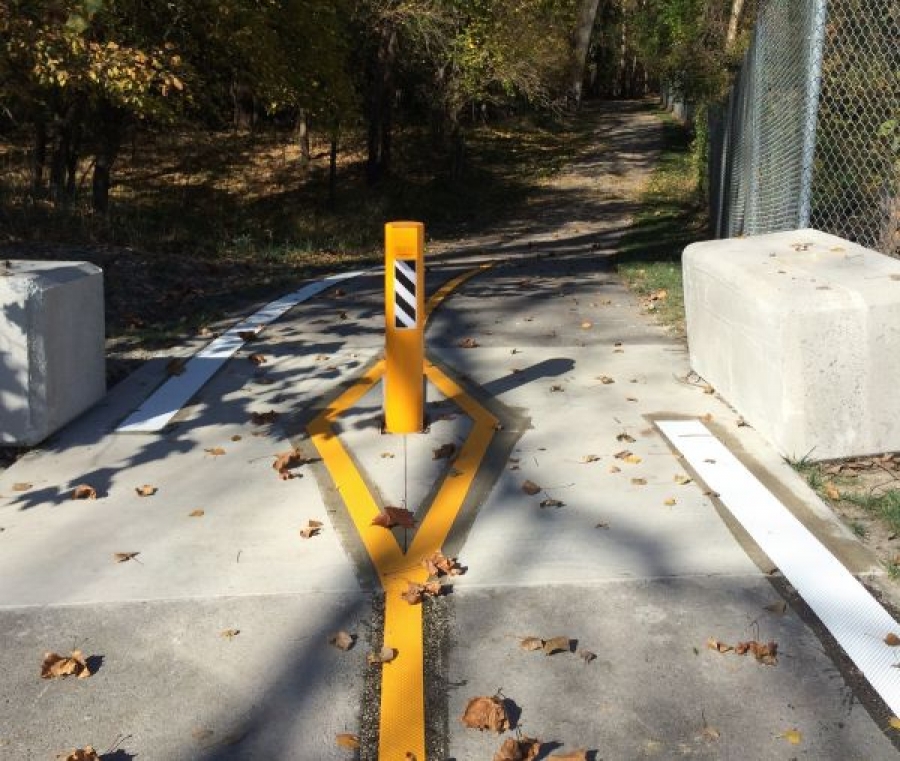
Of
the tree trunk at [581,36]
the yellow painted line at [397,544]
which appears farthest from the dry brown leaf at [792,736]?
the tree trunk at [581,36]

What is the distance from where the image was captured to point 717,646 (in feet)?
13.9

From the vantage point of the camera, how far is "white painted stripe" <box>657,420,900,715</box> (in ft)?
13.6

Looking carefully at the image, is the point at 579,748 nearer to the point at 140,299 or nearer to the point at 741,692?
the point at 741,692

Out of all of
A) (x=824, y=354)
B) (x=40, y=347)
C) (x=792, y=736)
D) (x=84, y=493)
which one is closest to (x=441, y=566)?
(x=792, y=736)

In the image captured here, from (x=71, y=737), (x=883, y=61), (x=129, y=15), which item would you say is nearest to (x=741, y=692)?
(x=71, y=737)

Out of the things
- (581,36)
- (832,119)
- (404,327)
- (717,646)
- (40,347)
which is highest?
(581,36)

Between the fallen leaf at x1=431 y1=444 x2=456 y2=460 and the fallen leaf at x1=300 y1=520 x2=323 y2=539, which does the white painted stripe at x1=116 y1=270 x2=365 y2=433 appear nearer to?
the fallen leaf at x1=431 y1=444 x2=456 y2=460

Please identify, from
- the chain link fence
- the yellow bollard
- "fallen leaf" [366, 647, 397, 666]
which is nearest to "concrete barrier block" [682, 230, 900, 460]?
the chain link fence

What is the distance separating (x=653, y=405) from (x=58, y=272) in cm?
403

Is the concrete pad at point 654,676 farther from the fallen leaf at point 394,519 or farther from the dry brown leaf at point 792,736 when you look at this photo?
the fallen leaf at point 394,519

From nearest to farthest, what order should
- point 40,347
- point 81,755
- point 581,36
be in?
point 81,755, point 40,347, point 581,36

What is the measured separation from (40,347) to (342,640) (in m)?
3.54

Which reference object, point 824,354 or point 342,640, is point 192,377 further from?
point 824,354

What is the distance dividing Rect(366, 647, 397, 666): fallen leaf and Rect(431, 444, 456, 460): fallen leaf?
240cm
